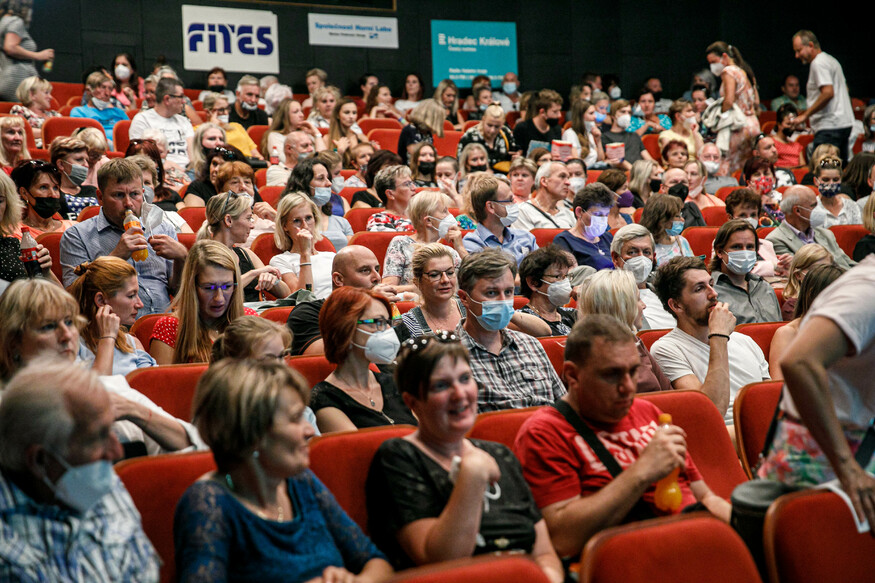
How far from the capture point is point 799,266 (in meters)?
3.81

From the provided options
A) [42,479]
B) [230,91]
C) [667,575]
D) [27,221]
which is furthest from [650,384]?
[230,91]

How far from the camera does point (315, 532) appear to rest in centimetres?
161

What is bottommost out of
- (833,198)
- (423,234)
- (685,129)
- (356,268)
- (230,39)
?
(356,268)

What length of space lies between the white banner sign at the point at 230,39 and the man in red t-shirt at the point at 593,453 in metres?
8.34

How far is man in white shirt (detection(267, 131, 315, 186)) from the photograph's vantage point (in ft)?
19.5

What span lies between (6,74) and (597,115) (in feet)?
17.2

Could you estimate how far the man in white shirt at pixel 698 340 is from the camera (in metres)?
2.77

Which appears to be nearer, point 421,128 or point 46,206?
point 46,206

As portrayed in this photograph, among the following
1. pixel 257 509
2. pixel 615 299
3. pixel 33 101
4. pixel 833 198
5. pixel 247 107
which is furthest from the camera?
pixel 247 107

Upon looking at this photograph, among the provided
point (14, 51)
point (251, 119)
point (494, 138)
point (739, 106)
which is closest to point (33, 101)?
point (14, 51)

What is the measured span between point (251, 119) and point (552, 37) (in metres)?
4.72

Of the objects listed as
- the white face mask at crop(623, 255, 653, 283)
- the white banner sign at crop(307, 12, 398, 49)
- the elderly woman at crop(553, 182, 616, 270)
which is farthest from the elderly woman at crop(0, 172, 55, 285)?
the white banner sign at crop(307, 12, 398, 49)

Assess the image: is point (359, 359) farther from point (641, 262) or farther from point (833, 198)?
point (833, 198)

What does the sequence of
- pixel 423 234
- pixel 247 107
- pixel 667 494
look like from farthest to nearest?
pixel 247 107
pixel 423 234
pixel 667 494
